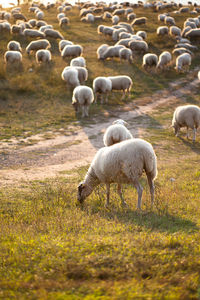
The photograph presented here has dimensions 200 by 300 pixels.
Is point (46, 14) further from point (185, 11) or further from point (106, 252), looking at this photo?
point (106, 252)

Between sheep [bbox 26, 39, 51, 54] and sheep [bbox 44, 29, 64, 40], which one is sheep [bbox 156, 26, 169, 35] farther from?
sheep [bbox 26, 39, 51, 54]

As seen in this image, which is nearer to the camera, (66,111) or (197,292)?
(197,292)

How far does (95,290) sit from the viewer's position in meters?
3.67

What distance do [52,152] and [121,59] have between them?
17.6 metres

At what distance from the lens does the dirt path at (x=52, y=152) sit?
9984mm

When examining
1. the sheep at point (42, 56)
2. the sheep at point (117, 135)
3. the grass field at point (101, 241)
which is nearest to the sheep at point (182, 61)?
the sheep at point (42, 56)

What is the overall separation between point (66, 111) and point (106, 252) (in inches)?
529

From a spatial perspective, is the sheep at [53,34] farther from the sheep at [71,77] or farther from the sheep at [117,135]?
the sheep at [117,135]

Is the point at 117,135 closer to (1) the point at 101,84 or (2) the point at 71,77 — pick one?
(1) the point at 101,84

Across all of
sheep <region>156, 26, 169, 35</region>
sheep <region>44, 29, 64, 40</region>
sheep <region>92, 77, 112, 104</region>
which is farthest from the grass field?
sheep <region>156, 26, 169, 35</region>

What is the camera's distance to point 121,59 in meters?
27.7

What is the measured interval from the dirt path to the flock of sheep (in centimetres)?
165

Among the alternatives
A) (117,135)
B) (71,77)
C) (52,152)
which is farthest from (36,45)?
(117,135)

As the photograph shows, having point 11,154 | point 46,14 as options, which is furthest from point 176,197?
point 46,14
